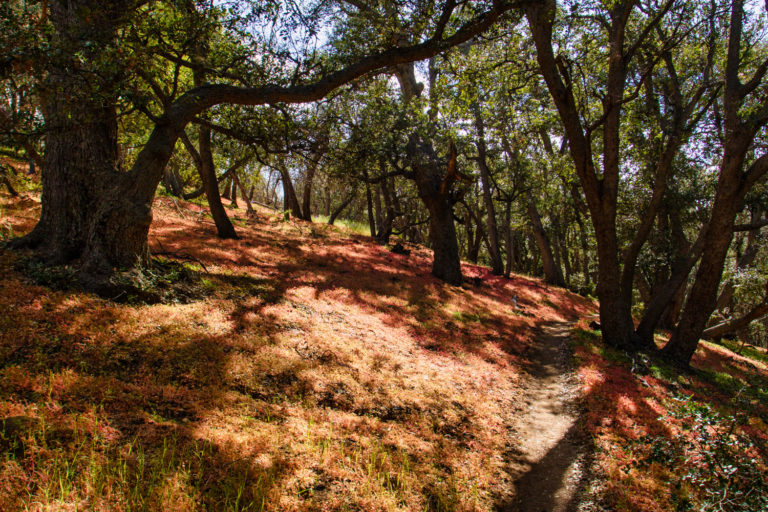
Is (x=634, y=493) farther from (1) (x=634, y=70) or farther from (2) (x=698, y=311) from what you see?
(1) (x=634, y=70)

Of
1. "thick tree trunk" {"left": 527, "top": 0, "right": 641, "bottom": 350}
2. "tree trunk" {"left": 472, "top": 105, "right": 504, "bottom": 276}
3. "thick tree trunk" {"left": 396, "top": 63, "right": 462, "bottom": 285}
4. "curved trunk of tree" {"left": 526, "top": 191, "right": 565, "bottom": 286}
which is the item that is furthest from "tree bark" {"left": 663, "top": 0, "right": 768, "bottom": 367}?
"curved trunk of tree" {"left": 526, "top": 191, "right": 565, "bottom": 286}

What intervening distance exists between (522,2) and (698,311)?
10040 mm

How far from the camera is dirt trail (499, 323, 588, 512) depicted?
16.5 ft

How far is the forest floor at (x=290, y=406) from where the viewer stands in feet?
12.1

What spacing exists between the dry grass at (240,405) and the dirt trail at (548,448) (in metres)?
0.29

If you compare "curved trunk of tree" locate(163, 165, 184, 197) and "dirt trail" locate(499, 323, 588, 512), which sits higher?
"curved trunk of tree" locate(163, 165, 184, 197)

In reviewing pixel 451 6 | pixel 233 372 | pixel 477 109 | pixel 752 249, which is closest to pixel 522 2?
pixel 451 6

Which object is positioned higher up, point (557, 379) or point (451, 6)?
point (451, 6)

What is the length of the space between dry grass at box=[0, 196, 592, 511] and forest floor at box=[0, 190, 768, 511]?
0.03 metres

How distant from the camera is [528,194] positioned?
85.6 feet

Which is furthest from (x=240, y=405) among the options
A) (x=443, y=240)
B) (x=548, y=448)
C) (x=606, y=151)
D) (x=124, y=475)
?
(x=443, y=240)

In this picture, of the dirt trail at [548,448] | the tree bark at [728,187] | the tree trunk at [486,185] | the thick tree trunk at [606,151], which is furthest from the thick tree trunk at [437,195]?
the tree bark at [728,187]

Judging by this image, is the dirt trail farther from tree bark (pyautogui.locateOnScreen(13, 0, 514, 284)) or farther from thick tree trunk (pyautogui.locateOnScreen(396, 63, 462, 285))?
thick tree trunk (pyautogui.locateOnScreen(396, 63, 462, 285))

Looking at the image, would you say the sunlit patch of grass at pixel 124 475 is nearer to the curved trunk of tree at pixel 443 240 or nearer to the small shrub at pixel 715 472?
the small shrub at pixel 715 472
